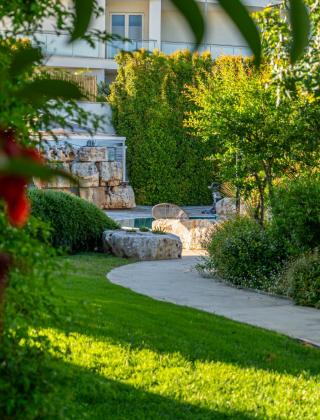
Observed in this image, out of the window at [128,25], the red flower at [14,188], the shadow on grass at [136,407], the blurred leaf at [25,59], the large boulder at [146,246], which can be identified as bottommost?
the shadow on grass at [136,407]

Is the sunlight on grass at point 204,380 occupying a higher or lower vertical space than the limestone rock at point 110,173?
lower

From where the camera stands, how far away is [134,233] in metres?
16.5

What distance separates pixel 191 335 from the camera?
25.0 ft

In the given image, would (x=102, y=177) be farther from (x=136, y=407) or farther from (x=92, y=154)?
(x=136, y=407)

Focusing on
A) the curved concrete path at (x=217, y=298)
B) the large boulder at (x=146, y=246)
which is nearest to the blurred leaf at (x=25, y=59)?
the curved concrete path at (x=217, y=298)

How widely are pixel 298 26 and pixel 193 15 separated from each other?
0.08 meters

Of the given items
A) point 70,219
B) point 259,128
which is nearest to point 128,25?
point 70,219

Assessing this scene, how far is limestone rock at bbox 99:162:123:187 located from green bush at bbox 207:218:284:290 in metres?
13.2

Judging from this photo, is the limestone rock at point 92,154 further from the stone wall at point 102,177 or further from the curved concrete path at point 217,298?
the curved concrete path at point 217,298

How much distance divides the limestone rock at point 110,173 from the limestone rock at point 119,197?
241 mm

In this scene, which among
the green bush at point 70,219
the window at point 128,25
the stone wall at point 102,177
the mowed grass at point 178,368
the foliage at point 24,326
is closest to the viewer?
the foliage at point 24,326

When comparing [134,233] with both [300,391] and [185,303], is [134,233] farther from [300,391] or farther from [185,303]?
[300,391]

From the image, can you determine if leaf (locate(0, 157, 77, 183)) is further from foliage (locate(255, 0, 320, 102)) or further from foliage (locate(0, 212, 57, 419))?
foliage (locate(255, 0, 320, 102))

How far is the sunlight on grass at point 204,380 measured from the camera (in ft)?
18.1
